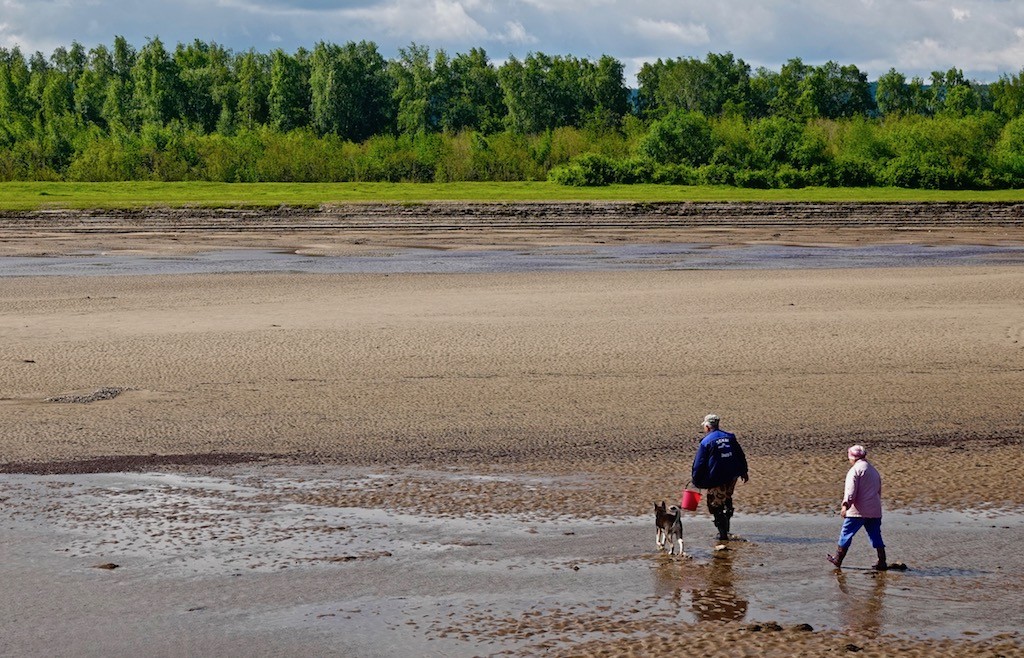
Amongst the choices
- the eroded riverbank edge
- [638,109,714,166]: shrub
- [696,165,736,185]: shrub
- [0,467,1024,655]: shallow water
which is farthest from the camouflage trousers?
[638,109,714,166]: shrub

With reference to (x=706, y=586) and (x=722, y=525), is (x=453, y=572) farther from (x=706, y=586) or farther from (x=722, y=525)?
(x=722, y=525)

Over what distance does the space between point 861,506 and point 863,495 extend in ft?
0.29

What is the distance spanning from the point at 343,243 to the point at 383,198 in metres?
19.8

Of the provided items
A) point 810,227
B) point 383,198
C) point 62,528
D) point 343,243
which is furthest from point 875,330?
point 383,198

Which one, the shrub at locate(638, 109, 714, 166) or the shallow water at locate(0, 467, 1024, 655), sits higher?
the shrub at locate(638, 109, 714, 166)

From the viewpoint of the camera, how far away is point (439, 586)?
10.2m

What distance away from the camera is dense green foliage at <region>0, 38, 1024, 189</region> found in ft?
260

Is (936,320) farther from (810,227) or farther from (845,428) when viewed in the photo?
(810,227)

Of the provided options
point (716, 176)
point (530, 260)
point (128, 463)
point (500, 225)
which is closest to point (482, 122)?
point (716, 176)

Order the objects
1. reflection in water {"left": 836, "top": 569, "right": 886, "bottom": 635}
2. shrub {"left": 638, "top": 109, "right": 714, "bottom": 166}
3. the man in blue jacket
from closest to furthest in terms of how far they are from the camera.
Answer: reflection in water {"left": 836, "top": 569, "right": 886, "bottom": 635}, the man in blue jacket, shrub {"left": 638, "top": 109, "right": 714, "bottom": 166}

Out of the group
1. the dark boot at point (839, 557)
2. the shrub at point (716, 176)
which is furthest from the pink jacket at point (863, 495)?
the shrub at point (716, 176)

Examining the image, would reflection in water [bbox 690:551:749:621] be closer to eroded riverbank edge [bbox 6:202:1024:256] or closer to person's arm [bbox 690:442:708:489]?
person's arm [bbox 690:442:708:489]

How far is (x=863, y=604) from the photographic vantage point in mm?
9703

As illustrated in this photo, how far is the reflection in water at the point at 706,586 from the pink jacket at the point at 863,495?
1.09 m
